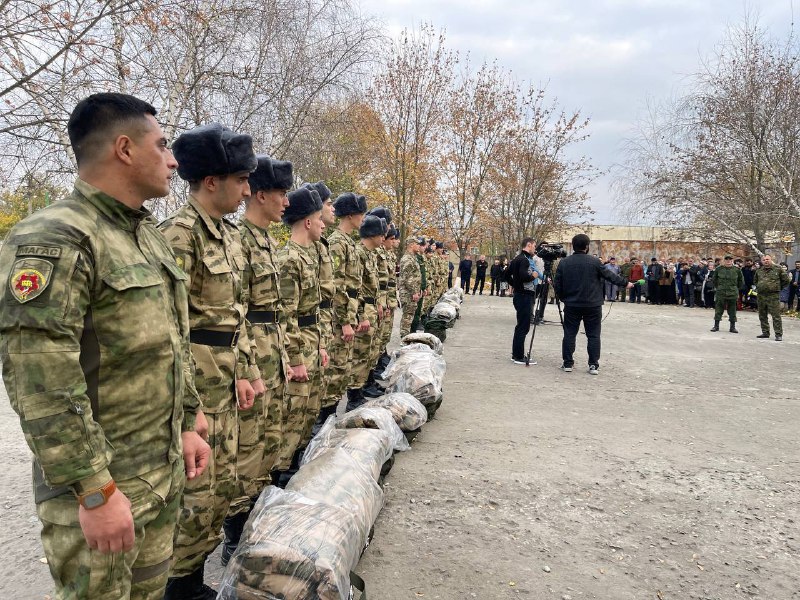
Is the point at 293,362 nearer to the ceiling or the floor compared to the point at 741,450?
→ nearer to the ceiling

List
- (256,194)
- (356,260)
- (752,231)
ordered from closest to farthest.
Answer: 1. (256,194)
2. (356,260)
3. (752,231)

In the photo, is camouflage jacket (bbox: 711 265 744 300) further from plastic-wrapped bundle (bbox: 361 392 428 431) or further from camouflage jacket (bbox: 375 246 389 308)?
plastic-wrapped bundle (bbox: 361 392 428 431)

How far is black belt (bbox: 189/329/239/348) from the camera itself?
256 cm

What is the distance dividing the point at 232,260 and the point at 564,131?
73.8 feet

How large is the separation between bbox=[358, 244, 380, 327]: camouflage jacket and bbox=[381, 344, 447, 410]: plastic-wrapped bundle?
0.62m

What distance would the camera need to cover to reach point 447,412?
5902 millimetres

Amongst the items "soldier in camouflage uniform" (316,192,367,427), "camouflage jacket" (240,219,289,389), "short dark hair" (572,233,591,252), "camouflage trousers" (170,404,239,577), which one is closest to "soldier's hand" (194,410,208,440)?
"camouflage trousers" (170,404,239,577)

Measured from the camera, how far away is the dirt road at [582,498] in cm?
290

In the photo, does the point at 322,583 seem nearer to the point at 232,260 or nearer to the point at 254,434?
the point at 254,434

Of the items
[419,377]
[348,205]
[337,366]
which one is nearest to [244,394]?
[337,366]

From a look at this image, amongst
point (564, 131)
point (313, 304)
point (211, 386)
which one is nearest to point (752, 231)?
point (564, 131)

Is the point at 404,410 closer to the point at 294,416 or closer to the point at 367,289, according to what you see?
the point at 294,416

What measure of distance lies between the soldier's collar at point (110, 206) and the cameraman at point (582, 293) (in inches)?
282

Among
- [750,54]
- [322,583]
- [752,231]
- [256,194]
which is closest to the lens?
[322,583]
